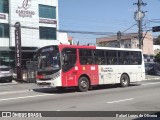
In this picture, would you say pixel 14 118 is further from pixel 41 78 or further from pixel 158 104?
pixel 41 78

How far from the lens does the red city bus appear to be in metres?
20.7

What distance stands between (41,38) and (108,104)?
3464 cm

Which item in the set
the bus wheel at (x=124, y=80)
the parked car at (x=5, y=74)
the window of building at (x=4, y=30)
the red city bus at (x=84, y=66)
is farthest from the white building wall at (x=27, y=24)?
the red city bus at (x=84, y=66)

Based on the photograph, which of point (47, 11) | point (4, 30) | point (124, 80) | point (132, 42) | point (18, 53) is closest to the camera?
point (124, 80)

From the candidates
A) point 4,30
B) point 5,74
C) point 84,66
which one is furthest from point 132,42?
point 84,66

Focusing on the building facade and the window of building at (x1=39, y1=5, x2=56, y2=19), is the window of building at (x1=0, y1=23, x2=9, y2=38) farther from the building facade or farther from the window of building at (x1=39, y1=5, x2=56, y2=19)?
the building facade

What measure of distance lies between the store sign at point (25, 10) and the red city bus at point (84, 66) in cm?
2318

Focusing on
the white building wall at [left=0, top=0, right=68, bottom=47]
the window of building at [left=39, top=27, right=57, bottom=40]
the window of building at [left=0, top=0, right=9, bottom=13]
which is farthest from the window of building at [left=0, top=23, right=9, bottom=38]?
the window of building at [left=39, top=27, right=57, bottom=40]

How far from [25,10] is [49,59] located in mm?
26829

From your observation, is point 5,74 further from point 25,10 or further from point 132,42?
point 132,42

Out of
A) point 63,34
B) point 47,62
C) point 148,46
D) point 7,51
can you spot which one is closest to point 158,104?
point 47,62

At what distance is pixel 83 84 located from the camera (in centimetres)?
2214

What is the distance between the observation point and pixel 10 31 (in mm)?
45000

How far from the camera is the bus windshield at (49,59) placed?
20.6m
